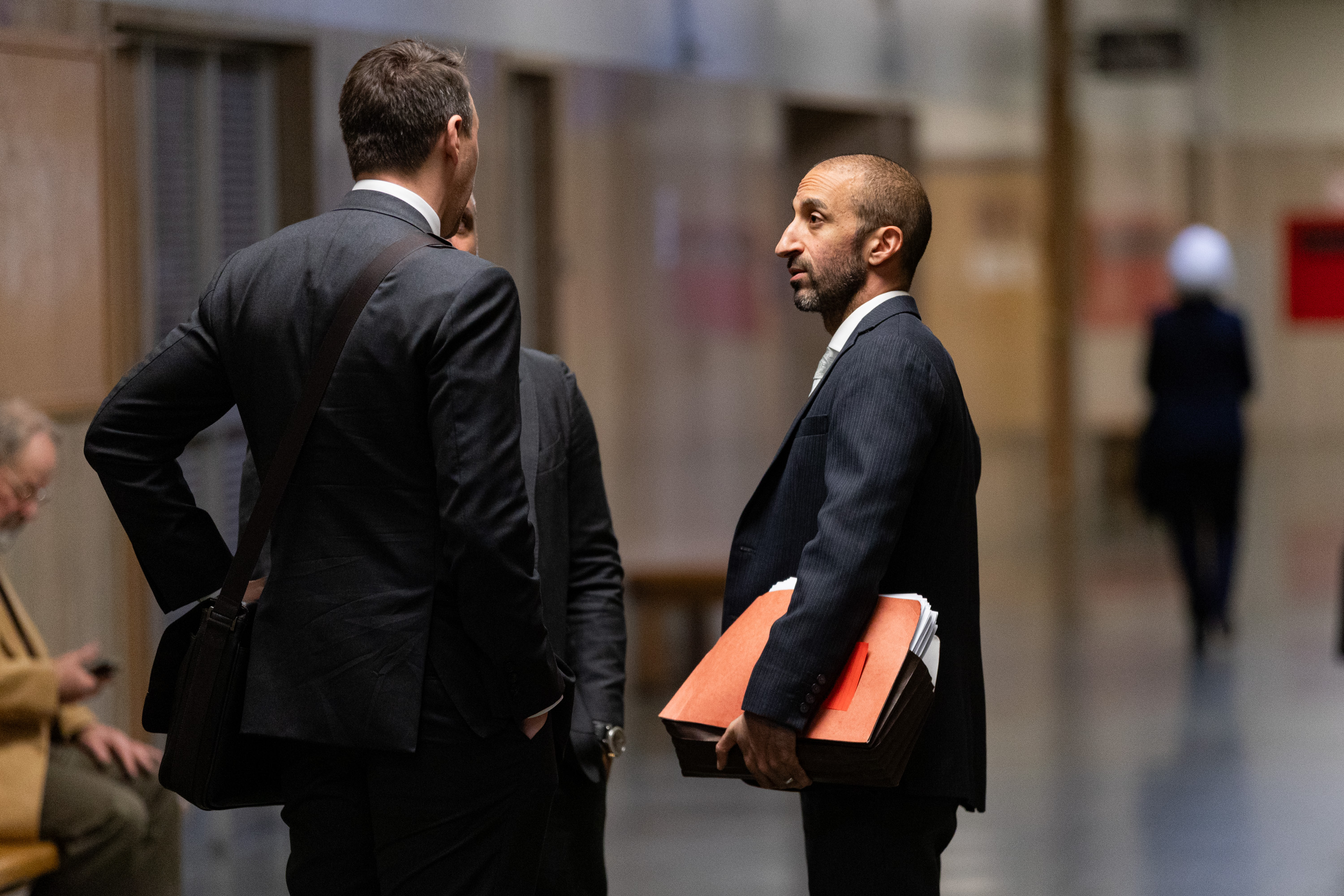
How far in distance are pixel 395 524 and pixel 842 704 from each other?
0.71 meters

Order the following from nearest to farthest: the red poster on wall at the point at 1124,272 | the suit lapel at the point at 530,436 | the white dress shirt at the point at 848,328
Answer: the white dress shirt at the point at 848,328, the suit lapel at the point at 530,436, the red poster on wall at the point at 1124,272

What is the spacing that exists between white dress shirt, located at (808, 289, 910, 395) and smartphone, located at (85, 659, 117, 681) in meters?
1.88

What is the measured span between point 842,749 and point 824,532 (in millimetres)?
318

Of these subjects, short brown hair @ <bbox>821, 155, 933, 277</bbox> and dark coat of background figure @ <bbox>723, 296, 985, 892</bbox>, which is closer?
dark coat of background figure @ <bbox>723, 296, 985, 892</bbox>

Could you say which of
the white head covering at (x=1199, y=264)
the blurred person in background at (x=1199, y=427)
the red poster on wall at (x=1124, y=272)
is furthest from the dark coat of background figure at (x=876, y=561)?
the red poster on wall at (x=1124, y=272)

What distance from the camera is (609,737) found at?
9.61ft

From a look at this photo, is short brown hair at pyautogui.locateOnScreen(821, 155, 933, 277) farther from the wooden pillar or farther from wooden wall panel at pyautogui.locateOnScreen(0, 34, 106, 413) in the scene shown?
the wooden pillar

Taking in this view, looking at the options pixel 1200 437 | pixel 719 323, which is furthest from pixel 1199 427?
pixel 719 323

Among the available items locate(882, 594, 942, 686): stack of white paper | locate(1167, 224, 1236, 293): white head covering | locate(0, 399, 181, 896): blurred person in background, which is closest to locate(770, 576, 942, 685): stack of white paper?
locate(882, 594, 942, 686): stack of white paper

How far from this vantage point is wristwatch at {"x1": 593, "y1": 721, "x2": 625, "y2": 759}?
2.91m

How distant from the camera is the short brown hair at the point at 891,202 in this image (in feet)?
8.57

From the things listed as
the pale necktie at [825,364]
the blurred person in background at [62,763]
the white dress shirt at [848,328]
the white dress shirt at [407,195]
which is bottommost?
the blurred person in background at [62,763]

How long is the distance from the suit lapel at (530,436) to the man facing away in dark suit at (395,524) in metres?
0.48

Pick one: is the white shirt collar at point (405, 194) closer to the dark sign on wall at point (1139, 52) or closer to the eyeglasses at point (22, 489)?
the eyeglasses at point (22, 489)
